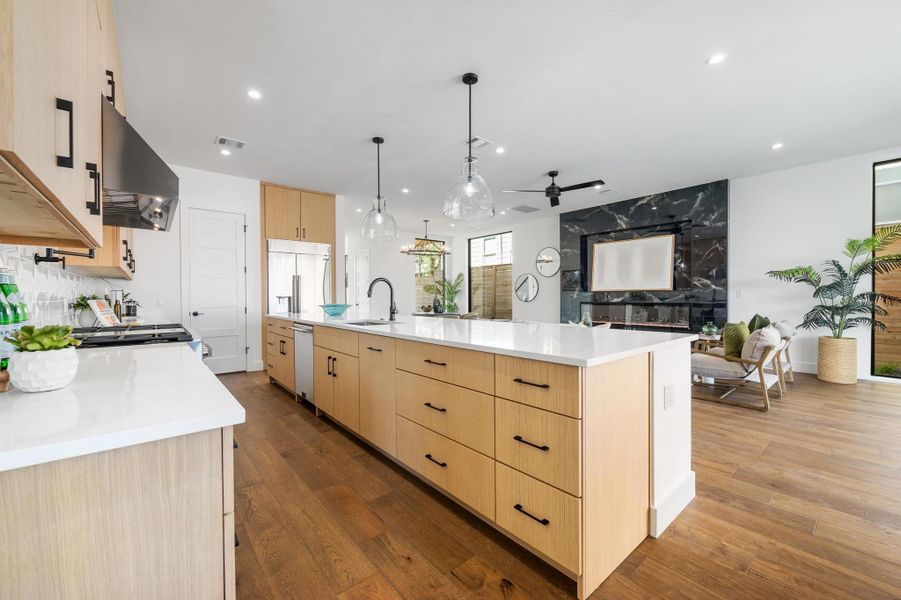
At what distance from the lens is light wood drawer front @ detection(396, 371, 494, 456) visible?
65.2 inches

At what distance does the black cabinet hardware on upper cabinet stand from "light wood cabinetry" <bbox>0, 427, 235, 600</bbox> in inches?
31.8

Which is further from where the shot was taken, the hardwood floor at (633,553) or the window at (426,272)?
the window at (426,272)

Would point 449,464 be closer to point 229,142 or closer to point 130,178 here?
point 130,178

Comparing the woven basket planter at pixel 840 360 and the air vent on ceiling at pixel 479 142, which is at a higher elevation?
the air vent on ceiling at pixel 479 142

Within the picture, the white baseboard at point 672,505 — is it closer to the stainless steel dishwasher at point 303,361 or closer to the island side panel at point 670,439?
the island side panel at point 670,439

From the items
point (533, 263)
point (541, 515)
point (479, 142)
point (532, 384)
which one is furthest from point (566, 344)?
point (533, 263)

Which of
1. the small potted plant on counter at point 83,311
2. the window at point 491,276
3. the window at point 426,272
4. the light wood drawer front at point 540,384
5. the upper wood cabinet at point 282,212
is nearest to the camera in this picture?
the light wood drawer front at point 540,384

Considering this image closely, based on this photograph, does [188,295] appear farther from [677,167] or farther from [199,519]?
[677,167]

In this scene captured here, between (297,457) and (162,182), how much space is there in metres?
1.82

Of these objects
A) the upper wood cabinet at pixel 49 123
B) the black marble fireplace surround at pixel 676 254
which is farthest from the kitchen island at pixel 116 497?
the black marble fireplace surround at pixel 676 254

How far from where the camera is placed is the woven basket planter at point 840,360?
4.49 meters

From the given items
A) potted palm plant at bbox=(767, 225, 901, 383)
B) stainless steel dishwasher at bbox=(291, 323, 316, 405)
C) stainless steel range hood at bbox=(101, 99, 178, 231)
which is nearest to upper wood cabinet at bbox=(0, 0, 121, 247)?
stainless steel range hood at bbox=(101, 99, 178, 231)

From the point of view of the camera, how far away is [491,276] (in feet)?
31.2

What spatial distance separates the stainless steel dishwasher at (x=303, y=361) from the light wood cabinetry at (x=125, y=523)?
106 inches
